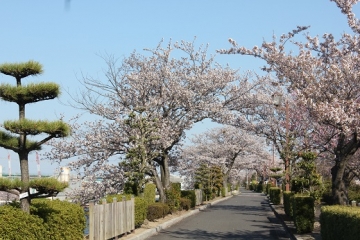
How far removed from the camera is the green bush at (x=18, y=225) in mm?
10098

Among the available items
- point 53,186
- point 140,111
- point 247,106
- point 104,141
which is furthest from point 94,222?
point 247,106

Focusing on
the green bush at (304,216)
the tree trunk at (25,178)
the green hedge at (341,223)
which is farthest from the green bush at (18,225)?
the green bush at (304,216)

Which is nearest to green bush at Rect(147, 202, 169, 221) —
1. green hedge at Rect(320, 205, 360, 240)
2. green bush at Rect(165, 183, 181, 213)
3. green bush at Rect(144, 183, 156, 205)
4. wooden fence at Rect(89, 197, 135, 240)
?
green bush at Rect(144, 183, 156, 205)

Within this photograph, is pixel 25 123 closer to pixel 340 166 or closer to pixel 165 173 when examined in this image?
pixel 340 166

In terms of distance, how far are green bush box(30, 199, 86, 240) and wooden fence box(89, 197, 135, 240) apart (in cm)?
65

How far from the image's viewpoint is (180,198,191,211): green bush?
3103 centimetres

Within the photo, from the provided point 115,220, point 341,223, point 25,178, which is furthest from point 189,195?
point 25,178

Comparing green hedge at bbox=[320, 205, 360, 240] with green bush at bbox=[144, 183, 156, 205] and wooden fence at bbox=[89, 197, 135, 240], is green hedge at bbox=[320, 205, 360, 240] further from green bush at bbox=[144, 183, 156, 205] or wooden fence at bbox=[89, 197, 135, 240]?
Result: green bush at bbox=[144, 183, 156, 205]

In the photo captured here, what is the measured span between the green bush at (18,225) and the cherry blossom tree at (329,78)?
335 inches

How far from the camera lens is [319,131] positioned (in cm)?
2566

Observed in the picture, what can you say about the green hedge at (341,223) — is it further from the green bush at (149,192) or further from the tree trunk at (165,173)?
the tree trunk at (165,173)

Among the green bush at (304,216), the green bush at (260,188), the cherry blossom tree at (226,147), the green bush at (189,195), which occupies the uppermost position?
the cherry blossom tree at (226,147)

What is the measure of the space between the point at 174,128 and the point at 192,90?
211cm

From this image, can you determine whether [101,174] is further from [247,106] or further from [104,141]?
[247,106]
